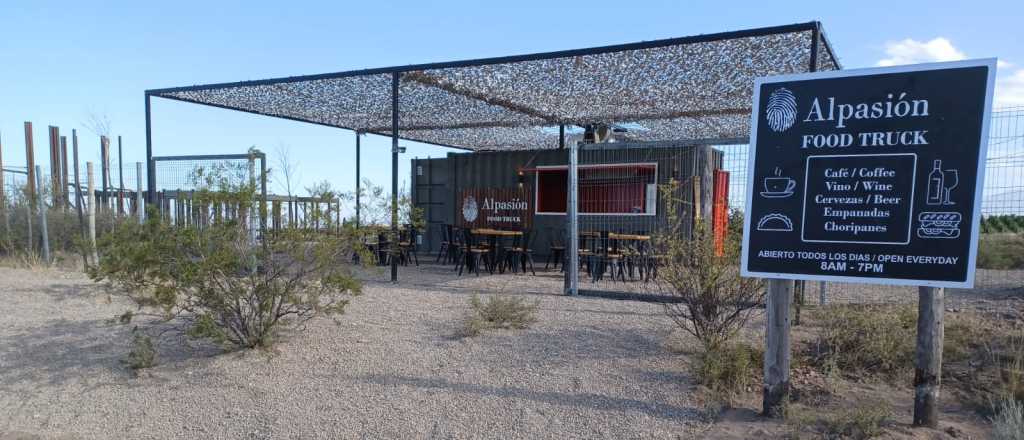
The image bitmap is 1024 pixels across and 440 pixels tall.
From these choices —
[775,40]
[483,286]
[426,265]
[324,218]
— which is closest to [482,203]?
[426,265]

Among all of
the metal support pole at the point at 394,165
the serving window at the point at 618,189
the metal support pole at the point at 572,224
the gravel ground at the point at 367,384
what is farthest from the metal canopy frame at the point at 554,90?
the gravel ground at the point at 367,384

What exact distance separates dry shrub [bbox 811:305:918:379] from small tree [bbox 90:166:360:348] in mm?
4022

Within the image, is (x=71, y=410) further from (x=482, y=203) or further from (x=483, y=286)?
(x=482, y=203)

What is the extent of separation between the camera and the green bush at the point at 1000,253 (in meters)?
11.2

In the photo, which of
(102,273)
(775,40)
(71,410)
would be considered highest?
(775,40)

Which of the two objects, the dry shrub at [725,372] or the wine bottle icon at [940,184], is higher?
the wine bottle icon at [940,184]

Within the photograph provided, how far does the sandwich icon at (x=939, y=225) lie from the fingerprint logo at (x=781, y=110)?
923 mm

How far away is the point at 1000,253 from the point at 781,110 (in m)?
10.9

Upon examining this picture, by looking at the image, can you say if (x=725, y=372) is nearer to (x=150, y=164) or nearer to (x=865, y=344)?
(x=865, y=344)

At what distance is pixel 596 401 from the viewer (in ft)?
13.6

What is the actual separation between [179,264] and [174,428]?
4.60 ft

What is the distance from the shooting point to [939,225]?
3.48 m

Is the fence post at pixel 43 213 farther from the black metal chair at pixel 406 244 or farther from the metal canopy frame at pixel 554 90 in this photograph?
the black metal chair at pixel 406 244

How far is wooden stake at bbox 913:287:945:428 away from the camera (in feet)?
11.8
